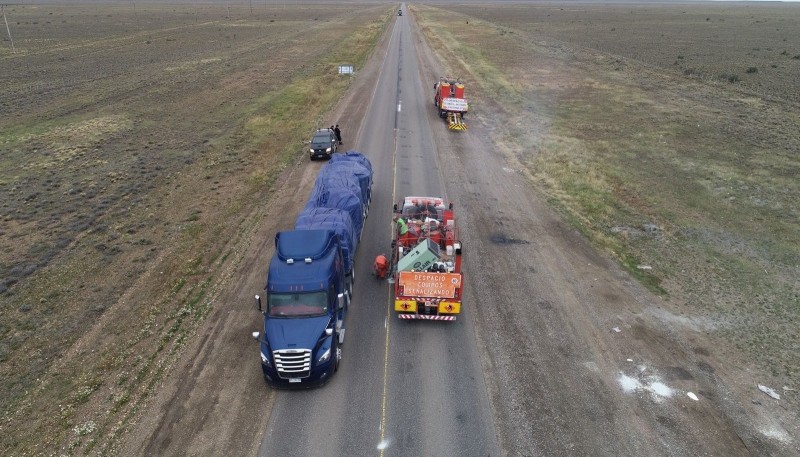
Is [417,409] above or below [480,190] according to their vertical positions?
below

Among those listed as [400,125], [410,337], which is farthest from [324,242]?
[400,125]

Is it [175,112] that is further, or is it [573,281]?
[175,112]

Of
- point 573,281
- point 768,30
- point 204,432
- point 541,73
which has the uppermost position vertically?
point 768,30

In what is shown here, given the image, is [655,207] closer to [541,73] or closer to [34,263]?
[34,263]

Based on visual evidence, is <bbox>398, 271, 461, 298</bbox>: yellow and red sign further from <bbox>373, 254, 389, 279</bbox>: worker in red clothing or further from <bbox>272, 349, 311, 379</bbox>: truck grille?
<bbox>272, 349, 311, 379</bbox>: truck grille

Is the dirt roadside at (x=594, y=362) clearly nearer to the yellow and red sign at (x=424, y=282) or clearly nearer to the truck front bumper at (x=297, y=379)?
the yellow and red sign at (x=424, y=282)

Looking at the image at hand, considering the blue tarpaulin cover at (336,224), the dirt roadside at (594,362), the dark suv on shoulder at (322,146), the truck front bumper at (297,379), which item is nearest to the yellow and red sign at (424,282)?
the dirt roadside at (594,362)

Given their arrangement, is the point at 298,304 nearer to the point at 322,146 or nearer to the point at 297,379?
the point at 297,379
